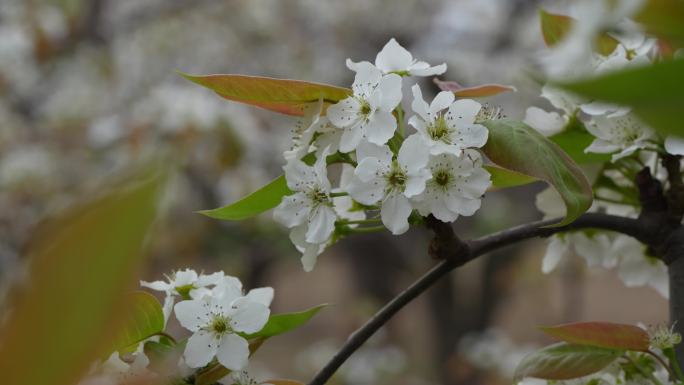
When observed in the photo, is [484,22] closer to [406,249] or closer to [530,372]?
[406,249]

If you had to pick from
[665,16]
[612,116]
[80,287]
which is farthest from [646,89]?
[612,116]

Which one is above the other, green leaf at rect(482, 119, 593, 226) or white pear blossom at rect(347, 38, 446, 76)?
white pear blossom at rect(347, 38, 446, 76)

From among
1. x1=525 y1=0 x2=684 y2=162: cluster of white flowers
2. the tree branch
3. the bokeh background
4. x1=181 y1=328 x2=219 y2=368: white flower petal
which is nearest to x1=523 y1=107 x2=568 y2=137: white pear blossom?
x1=525 y1=0 x2=684 y2=162: cluster of white flowers

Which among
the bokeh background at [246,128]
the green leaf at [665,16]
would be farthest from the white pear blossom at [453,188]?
the bokeh background at [246,128]

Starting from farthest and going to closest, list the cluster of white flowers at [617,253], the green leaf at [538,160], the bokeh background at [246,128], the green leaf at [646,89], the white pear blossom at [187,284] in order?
the bokeh background at [246,128] < the cluster of white flowers at [617,253] < the white pear blossom at [187,284] < the green leaf at [538,160] < the green leaf at [646,89]

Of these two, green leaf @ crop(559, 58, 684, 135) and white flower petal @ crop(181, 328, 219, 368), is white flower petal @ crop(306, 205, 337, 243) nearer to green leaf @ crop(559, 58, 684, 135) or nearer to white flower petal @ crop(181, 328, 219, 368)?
white flower petal @ crop(181, 328, 219, 368)

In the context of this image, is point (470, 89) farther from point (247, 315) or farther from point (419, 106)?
point (247, 315)

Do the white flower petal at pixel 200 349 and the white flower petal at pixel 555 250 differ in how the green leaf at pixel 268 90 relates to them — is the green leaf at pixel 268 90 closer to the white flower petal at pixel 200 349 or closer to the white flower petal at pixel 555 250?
the white flower petal at pixel 200 349
